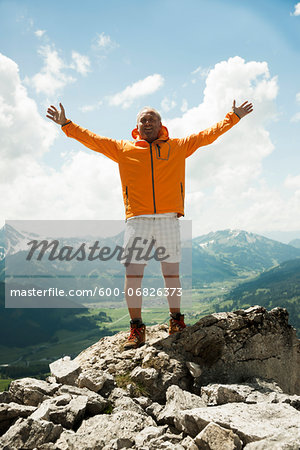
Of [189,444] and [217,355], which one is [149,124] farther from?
[189,444]

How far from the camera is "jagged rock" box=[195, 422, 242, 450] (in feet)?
11.3

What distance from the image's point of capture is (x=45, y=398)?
495cm

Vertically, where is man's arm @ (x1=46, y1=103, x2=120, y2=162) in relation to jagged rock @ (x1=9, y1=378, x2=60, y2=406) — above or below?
above

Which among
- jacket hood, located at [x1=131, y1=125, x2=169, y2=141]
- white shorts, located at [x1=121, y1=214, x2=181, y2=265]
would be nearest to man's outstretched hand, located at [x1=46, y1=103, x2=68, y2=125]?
jacket hood, located at [x1=131, y1=125, x2=169, y2=141]

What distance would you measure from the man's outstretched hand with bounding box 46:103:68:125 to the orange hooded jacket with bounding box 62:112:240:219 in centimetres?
16

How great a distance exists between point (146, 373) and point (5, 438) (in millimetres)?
2607

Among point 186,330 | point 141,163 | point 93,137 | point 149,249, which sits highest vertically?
point 93,137

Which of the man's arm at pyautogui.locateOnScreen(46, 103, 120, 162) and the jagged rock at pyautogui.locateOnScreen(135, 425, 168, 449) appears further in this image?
the man's arm at pyautogui.locateOnScreen(46, 103, 120, 162)

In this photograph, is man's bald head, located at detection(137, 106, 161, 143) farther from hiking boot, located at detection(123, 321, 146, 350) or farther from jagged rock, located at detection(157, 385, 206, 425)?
jagged rock, located at detection(157, 385, 206, 425)

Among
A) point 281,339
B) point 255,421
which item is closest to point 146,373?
point 255,421

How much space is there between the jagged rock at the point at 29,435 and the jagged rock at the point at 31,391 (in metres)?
0.98

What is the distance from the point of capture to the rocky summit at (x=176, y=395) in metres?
3.74

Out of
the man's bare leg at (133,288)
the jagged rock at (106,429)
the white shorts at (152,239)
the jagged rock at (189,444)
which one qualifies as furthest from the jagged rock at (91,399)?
the white shorts at (152,239)

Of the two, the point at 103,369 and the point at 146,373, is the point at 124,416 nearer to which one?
the point at 146,373
